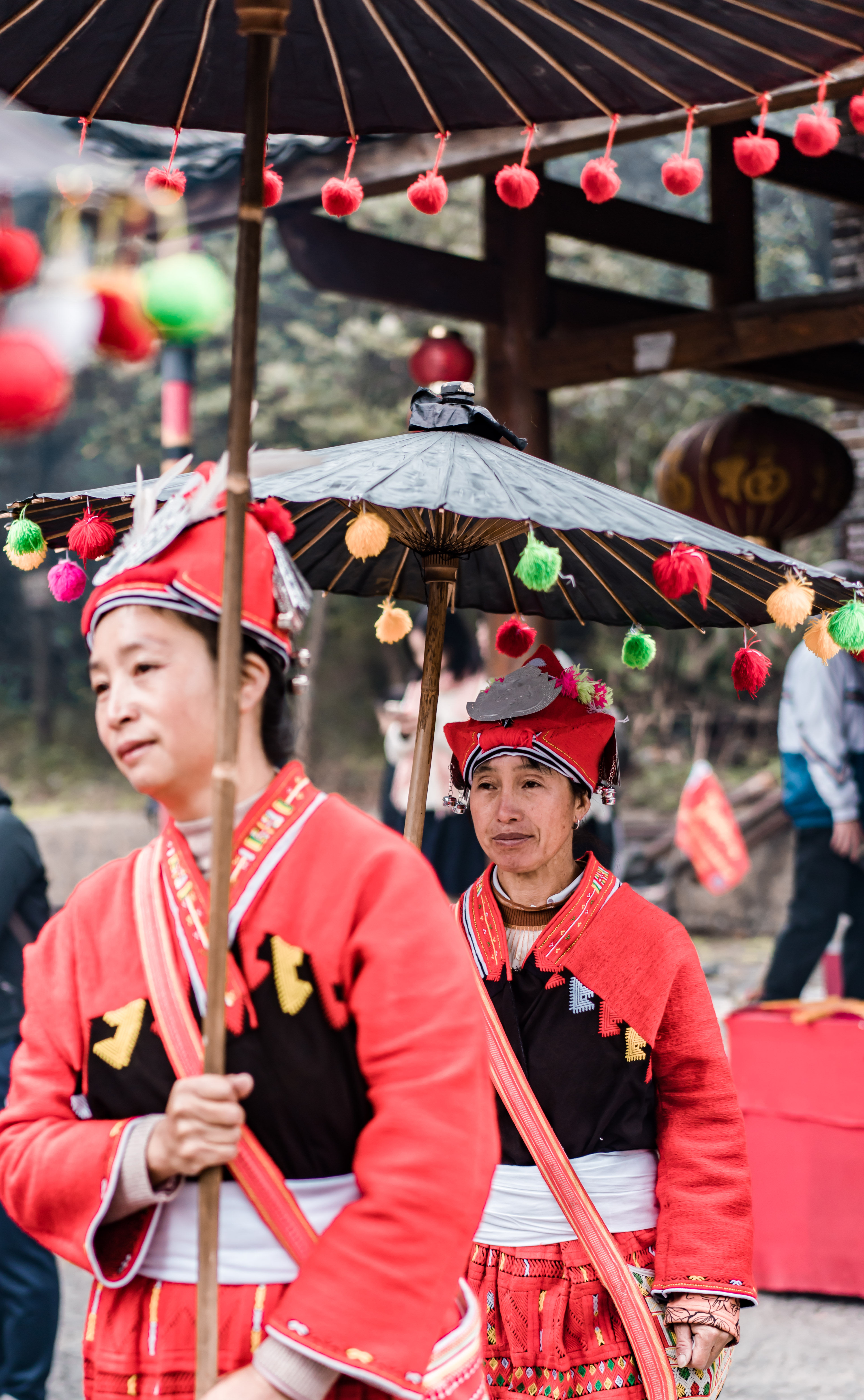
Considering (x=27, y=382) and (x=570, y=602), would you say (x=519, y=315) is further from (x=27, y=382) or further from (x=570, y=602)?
(x=27, y=382)

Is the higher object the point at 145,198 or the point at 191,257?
the point at 145,198

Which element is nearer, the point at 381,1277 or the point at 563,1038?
the point at 381,1277

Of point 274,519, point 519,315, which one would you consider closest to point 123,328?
point 274,519

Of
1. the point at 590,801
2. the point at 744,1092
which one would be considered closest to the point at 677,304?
the point at 744,1092

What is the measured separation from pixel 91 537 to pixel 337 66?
2.70 ft

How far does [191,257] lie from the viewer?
5.09ft

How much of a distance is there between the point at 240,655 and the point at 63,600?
93cm

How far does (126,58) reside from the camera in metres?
2.16

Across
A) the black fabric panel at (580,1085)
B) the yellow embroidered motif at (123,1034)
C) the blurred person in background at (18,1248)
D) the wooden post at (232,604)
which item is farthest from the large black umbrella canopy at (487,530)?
the blurred person in background at (18,1248)

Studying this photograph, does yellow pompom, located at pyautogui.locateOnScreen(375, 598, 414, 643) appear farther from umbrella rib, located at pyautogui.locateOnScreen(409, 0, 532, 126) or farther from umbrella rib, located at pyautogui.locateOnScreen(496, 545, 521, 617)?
umbrella rib, located at pyautogui.locateOnScreen(409, 0, 532, 126)

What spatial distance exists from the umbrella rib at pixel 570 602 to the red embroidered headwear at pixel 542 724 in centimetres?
17

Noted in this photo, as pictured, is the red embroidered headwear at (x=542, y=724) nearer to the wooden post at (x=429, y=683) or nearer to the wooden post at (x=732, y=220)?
the wooden post at (x=429, y=683)

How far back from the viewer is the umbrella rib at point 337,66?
210 centimetres

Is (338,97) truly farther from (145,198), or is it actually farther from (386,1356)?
(386,1356)
